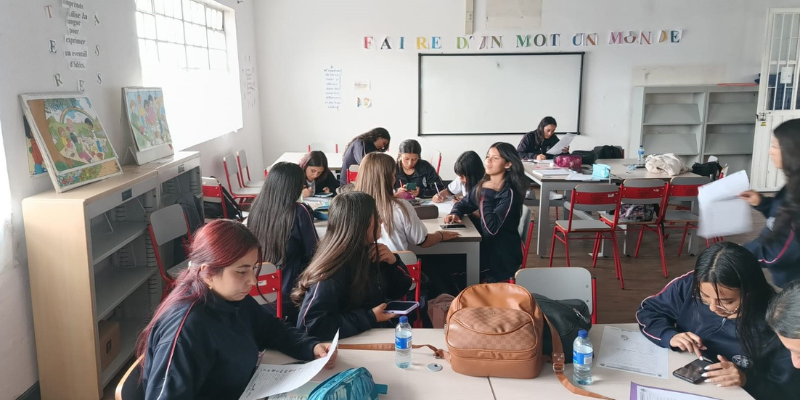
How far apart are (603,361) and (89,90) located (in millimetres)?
3236

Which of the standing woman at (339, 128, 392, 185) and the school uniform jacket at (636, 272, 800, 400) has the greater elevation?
the standing woman at (339, 128, 392, 185)

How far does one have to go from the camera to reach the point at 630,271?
5117 mm

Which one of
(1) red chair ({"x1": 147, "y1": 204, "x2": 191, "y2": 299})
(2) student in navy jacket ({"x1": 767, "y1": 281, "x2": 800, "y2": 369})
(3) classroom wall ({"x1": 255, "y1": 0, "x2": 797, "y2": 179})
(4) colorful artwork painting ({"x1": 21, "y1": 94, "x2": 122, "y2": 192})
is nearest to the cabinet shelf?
(1) red chair ({"x1": 147, "y1": 204, "x2": 191, "y2": 299})

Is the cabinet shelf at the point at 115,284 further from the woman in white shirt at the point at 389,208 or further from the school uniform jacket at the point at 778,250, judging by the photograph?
the school uniform jacket at the point at 778,250

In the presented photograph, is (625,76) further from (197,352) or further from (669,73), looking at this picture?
(197,352)

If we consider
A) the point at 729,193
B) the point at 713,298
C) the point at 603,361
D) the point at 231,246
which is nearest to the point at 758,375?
the point at 713,298

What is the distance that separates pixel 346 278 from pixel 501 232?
170cm

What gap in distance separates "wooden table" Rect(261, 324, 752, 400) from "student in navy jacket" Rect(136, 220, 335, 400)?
0.25 m

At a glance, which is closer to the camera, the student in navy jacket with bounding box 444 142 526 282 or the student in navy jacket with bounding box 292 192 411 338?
the student in navy jacket with bounding box 292 192 411 338

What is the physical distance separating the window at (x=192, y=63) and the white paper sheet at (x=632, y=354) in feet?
12.8

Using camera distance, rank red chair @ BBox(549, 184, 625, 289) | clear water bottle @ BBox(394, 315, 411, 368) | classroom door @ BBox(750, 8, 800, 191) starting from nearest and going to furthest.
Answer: clear water bottle @ BBox(394, 315, 411, 368)
red chair @ BBox(549, 184, 625, 289)
classroom door @ BBox(750, 8, 800, 191)

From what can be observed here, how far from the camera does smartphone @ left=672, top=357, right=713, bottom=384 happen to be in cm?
192

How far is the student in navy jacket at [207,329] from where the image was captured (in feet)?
5.43

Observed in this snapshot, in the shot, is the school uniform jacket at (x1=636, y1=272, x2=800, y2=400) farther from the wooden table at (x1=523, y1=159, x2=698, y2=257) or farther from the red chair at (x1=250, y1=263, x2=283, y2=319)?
the wooden table at (x1=523, y1=159, x2=698, y2=257)
